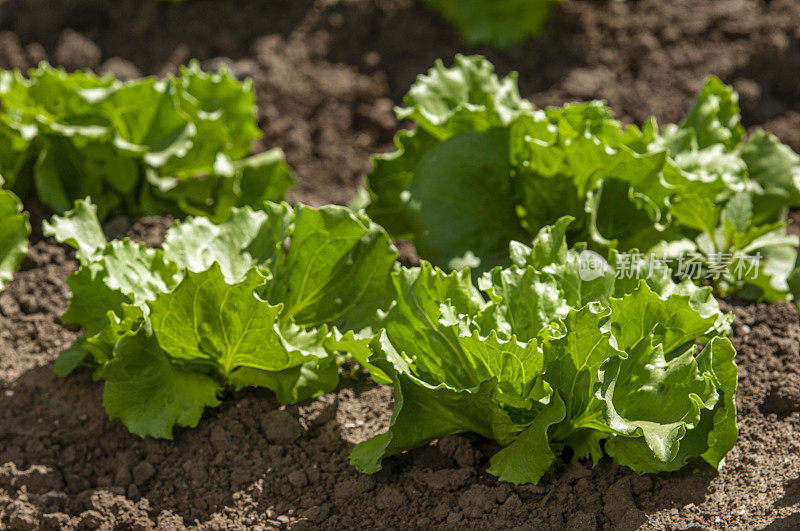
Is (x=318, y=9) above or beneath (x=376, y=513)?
above

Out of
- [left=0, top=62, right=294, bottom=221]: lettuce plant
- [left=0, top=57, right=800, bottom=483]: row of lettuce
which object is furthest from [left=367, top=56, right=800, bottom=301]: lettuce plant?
[left=0, top=62, right=294, bottom=221]: lettuce plant

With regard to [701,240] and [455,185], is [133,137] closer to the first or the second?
[455,185]

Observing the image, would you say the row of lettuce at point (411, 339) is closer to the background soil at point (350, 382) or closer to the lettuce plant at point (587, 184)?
the background soil at point (350, 382)

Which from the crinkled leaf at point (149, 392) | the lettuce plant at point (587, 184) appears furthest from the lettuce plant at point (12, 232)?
the lettuce plant at point (587, 184)

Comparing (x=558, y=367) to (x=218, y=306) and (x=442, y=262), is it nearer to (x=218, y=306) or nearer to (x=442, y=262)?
(x=442, y=262)

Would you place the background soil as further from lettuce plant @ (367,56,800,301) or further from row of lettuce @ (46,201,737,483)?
lettuce plant @ (367,56,800,301)

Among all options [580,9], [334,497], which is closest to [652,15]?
[580,9]

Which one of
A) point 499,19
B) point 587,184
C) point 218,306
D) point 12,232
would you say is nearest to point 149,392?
point 218,306
